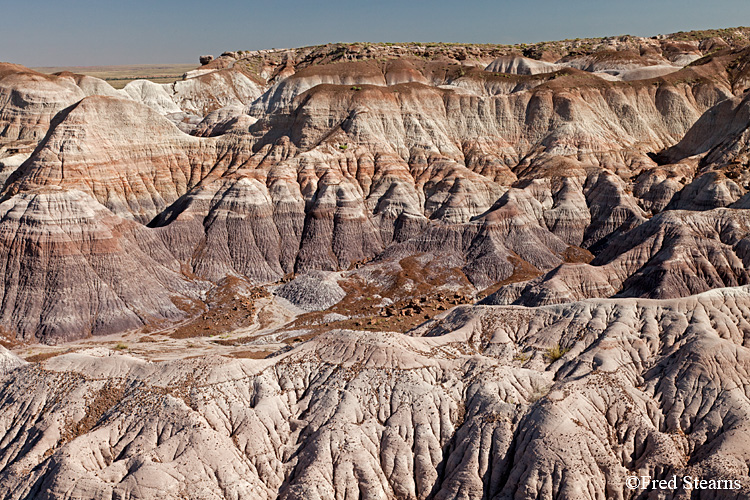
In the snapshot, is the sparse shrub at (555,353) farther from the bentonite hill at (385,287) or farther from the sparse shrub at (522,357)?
the sparse shrub at (522,357)

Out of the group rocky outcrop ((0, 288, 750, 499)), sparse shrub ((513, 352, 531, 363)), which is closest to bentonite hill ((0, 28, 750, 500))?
rocky outcrop ((0, 288, 750, 499))

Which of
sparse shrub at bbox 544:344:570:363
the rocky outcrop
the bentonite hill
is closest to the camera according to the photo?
the rocky outcrop

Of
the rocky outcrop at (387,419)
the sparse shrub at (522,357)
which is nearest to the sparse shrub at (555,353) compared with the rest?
the rocky outcrop at (387,419)

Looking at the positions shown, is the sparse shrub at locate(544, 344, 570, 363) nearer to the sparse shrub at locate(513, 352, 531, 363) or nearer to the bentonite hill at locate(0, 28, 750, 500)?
the bentonite hill at locate(0, 28, 750, 500)

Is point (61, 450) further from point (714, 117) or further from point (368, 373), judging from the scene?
point (714, 117)

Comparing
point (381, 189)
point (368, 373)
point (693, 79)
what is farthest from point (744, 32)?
point (368, 373)

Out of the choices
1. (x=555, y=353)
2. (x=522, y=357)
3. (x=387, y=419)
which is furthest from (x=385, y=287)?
(x=387, y=419)
